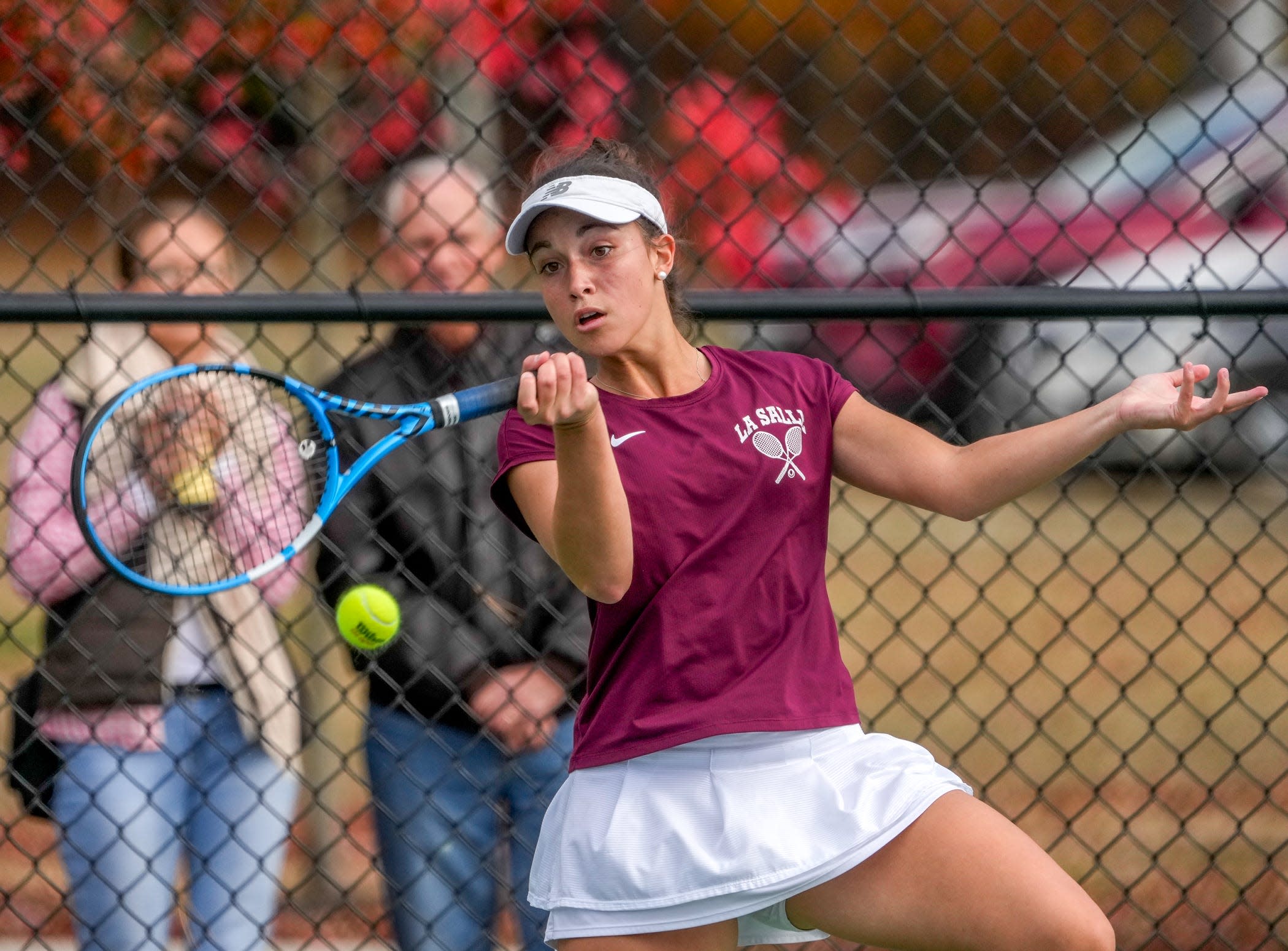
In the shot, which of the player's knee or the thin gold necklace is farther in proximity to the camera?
the thin gold necklace

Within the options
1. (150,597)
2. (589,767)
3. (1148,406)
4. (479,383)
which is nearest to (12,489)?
(150,597)

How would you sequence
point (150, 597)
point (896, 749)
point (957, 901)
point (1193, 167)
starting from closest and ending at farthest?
point (957, 901) → point (896, 749) → point (150, 597) → point (1193, 167)

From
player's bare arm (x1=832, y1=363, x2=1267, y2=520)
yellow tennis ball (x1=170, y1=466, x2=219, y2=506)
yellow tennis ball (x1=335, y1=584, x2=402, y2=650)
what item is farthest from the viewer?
yellow tennis ball (x1=170, y1=466, x2=219, y2=506)

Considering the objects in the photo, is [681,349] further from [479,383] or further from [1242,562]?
[1242,562]

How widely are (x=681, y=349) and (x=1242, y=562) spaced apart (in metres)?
4.69

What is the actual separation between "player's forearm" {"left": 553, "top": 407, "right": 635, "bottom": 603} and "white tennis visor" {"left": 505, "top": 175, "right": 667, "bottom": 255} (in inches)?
13.0

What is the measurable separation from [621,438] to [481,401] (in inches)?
9.0

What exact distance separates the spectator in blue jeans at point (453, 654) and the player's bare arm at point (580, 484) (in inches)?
33.6

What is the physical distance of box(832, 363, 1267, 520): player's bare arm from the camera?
1.95 meters

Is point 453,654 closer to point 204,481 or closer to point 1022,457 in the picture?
point 204,481

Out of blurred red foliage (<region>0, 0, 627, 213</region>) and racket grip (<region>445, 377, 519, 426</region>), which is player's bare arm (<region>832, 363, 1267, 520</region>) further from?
blurred red foliage (<region>0, 0, 627, 213</region>)

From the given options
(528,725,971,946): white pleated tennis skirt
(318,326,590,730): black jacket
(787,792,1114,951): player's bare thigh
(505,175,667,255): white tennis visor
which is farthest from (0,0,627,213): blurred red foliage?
(787,792,1114,951): player's bare thigh

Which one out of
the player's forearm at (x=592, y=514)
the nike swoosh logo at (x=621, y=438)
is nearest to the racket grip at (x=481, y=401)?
the nike swoosh logo at (x=621, y=438)

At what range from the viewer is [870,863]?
1931 millimetres
